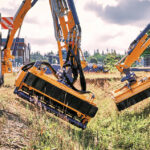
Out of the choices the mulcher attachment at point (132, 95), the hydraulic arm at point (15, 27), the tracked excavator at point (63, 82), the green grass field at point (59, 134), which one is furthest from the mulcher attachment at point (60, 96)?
the hydraulic arm at point (15, 27)

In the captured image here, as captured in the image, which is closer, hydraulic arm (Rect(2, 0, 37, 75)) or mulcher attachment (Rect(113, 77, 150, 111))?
mulcher attachment (Rect(113, 77, 150, 111))

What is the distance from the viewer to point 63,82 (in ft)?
16.1

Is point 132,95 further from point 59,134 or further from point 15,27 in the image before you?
point 15,27

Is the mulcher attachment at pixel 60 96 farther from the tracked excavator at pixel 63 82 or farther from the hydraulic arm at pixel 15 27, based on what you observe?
the hydraulic arm at pixel 15 27

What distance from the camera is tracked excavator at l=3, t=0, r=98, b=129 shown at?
179 inches

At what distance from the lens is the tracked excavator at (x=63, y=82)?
4.54 m

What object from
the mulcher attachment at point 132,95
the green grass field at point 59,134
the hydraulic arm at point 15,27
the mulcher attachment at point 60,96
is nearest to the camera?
the green grass field at point 59,134

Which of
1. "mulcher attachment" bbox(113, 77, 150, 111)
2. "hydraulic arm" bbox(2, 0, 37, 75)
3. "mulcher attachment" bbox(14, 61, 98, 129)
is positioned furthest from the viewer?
"hydraulic arm" bbox(2, 0, 37, 75)

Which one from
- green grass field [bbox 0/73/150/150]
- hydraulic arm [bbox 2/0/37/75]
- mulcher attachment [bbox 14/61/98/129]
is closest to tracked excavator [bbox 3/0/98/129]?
mulcher attachment [bbox 14/61/98/129]

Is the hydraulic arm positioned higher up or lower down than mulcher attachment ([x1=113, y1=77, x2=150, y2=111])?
higher up

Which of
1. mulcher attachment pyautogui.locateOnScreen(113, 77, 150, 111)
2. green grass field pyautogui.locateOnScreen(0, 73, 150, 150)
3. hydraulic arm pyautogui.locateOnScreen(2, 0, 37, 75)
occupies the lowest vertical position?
green grass field pyautogui.locateOnScreen(0, 73, 150, 150)

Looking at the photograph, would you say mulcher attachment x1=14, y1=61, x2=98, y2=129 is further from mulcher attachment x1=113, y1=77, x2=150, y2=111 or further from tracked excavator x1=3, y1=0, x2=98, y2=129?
mulcher attachment x1=113, y1=77, x2=150, y2=111

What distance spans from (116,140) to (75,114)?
1.21m

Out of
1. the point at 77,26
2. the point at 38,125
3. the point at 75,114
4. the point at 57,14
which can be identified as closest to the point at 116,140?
the point at 75,114
